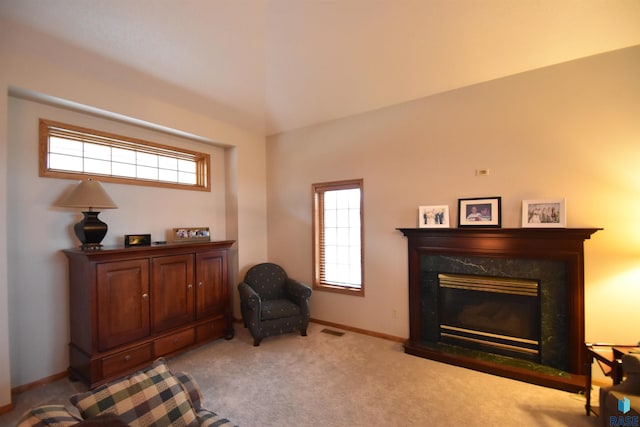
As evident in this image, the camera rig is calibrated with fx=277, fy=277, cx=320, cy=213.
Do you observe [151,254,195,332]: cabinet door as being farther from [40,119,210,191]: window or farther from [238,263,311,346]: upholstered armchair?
[40,119,210,191]: window

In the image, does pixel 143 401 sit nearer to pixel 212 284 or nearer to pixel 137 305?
pixel 137 305

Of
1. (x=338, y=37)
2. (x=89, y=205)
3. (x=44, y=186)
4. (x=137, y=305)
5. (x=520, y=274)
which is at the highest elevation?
(x=338, y=37)

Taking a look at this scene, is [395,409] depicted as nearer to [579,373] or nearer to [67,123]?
[579,373]

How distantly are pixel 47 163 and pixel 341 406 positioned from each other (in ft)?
11.6

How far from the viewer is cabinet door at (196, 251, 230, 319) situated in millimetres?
3383

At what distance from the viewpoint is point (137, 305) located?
2803mm

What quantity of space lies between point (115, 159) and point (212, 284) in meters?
1.85

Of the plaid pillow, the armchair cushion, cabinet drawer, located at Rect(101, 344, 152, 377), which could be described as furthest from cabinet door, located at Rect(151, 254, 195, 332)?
the plaid pillow

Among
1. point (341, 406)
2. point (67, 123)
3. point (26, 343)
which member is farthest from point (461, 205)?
point (26, 343)

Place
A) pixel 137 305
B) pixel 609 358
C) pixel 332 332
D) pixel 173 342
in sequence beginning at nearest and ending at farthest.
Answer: pixel 609 358, pixel 137 305, pixel 173 342, pixel 332 332

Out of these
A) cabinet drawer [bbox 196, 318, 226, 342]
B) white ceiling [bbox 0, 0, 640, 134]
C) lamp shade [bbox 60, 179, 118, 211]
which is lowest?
cabinet drawer [bbox 196, 318, 226, 342]

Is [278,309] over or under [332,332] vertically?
over

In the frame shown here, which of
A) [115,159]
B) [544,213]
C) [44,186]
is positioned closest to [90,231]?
[44,186]

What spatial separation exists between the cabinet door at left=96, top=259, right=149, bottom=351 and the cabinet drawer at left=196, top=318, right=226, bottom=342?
0.61 meters
